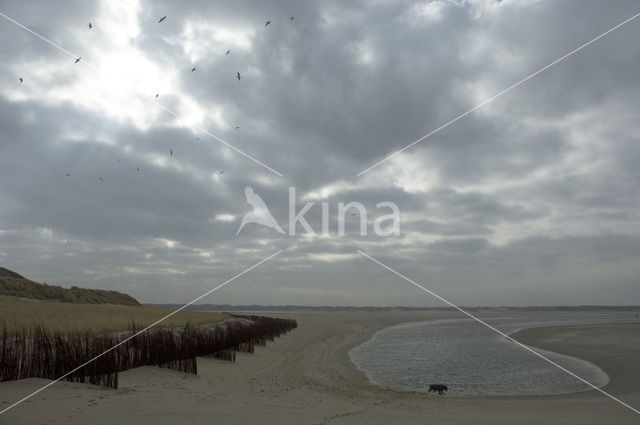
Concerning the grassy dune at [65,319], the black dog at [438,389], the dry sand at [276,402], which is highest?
the grassy dune at [65,319]

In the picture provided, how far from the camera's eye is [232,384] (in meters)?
13.2

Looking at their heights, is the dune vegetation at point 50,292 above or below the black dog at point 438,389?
above

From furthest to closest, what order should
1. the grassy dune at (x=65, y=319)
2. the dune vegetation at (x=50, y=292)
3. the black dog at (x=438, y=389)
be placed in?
the dune vegetation at (x=50, y=292) → the grassy dune at (x=65, y=319) → the black dog at (x=438, y=389)

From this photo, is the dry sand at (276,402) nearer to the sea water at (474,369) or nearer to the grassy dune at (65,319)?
the sea water at (474,369)

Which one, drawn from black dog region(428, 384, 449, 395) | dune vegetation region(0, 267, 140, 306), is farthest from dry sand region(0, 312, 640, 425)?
dune vegetation region(0, 267, 140, 306)

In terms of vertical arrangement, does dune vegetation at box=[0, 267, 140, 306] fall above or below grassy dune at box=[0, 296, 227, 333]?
above

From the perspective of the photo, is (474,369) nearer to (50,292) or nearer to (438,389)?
(438,389)

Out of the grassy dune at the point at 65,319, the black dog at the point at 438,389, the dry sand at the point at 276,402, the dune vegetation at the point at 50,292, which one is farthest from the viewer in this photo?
the dune vegetation at the point at 50,292

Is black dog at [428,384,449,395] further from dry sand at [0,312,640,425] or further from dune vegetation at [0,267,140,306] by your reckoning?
dune vegetation at [0,267,140,306]

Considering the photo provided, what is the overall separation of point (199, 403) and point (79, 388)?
272cm

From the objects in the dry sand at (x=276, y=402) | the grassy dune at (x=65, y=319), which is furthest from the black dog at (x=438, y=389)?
the grassy dune at (x=65, y=319)

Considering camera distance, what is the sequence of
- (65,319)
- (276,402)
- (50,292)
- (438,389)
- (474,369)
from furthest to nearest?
(50,292), (474,369), (65,319), (438,389), (276,402)

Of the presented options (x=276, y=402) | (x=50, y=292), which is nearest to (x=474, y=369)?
(x=276, y=402)

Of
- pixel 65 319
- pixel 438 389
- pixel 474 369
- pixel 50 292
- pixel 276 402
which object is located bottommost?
pixel 474 369
